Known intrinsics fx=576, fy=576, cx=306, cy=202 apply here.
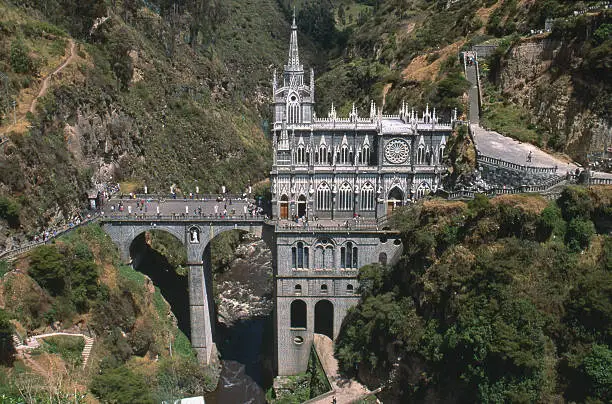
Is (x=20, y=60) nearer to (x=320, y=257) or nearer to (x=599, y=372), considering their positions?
(x=320, y=257)

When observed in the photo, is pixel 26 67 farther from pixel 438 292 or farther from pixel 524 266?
pixel 524 266

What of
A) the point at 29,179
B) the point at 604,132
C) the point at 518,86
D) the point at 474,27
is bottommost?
the point at 29,179

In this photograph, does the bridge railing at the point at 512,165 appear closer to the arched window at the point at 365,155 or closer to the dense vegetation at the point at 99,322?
the arched window at the point at 365,155

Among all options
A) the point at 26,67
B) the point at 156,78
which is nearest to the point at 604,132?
the point at 26,67

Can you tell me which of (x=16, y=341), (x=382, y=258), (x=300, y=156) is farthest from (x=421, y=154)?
(x=16, y=341)

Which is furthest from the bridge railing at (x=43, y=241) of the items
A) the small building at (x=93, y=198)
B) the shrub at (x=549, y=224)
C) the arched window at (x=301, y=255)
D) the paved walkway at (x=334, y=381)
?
the shrub at (x=549, y=224)

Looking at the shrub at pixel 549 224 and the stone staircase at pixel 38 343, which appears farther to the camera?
the shrub at pixel 549 224
